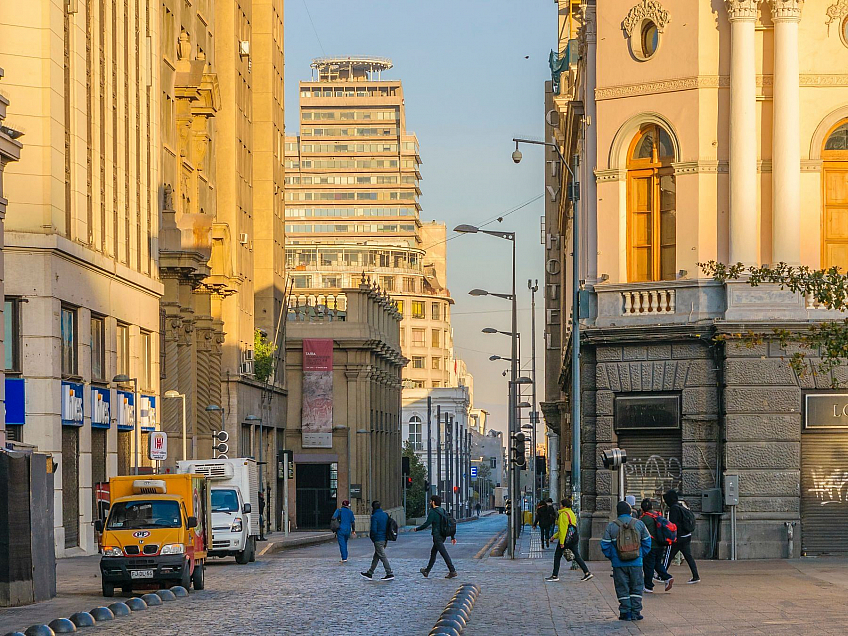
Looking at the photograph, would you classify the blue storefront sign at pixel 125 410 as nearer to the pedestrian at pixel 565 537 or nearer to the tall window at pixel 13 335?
the tall window at pixel 13 335

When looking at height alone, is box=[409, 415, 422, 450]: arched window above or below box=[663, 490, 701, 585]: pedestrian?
below

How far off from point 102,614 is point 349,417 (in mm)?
75734

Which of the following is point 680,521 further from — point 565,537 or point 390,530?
point 390,530

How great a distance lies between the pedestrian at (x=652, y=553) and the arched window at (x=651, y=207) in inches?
441

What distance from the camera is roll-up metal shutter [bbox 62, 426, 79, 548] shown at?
3981 centimetres

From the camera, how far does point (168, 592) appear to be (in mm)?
26000

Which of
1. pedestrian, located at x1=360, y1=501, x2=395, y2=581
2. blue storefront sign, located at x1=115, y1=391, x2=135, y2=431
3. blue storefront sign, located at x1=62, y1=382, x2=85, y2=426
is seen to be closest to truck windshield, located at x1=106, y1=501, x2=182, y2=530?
pedestrian, located at x1=360, y1=501, x2=395, y2=581

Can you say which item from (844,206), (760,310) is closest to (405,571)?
(760,310)

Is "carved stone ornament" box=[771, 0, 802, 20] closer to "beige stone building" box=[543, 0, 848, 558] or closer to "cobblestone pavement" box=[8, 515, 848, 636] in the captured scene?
"beige stone building" box=[543, 0, 848, 558]

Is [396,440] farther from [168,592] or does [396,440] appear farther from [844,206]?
[168,592]

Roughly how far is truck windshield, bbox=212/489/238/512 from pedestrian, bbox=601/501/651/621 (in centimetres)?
1929

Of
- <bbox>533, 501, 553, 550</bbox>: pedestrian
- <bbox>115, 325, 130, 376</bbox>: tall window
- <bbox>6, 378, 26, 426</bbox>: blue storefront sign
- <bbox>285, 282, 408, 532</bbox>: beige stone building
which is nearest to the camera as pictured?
<bbox>6, 378, 26, 426</bbox>: blue storefront sign

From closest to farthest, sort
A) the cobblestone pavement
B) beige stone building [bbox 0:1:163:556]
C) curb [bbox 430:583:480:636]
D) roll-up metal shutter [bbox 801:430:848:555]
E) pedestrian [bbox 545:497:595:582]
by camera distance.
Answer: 1. curb [bbox 430:583:480:636]
2. the cobblestone pavement
3. pedestrian [bbox 545:497:595:582]
4. roll-up metal shutter [bbox 801:430:848:555]
5. beige stone building [bbox 0:1:163:556]

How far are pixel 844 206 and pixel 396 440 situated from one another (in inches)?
3360
